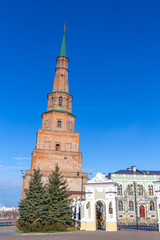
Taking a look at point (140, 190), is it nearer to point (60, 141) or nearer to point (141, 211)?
point (141, 211)

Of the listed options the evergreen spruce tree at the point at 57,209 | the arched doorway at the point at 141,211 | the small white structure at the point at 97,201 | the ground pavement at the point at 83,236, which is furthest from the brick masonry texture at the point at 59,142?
the ground pavement at the point at 83,236

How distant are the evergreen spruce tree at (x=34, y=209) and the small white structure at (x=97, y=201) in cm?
390

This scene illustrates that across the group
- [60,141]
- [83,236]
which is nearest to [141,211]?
[60,141]

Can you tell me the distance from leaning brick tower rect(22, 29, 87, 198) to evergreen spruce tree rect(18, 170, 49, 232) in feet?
41.2

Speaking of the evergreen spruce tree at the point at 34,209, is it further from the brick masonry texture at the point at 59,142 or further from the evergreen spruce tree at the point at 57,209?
the brick masonry texture at the point at 59,142

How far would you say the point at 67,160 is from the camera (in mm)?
37062

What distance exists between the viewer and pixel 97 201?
71.1 feet

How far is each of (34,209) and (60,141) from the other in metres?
19.2

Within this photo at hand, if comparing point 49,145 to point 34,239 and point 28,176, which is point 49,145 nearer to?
point 28,176

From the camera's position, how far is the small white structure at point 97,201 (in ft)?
67.6

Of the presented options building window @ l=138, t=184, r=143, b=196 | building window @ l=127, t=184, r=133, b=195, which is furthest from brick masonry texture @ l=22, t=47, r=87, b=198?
building window @ l=138, t=184, r=143, b=196

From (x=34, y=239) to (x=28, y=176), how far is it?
20647 mm

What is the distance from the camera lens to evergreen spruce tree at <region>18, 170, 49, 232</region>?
1908 cm

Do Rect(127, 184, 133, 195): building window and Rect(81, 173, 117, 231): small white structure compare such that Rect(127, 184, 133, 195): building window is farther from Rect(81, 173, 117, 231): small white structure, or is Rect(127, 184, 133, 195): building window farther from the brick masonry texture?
Rect(81, 173, 117, 231): small white structure
